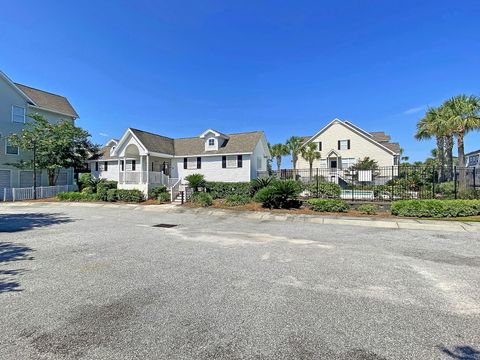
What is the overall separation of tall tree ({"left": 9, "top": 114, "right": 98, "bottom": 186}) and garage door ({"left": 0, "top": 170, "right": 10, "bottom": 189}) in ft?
5.03

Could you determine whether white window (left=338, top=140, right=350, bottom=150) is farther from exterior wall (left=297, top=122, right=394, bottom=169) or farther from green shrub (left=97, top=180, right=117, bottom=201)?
green shrub (left=97, top=180, right=117, bottom=201)

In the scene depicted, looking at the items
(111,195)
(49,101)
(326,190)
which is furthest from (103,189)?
(326,190)

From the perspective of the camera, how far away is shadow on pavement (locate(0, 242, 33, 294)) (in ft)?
15.4

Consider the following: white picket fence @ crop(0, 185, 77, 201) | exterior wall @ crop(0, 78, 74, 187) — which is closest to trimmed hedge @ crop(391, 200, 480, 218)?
white picket fence @ crop(0, 185, 77, 201)

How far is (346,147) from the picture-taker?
116ft

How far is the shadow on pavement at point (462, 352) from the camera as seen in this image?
2.78 metres

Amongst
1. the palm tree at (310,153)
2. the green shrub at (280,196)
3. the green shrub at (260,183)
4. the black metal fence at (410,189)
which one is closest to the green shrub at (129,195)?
the green shrub at (260,183)

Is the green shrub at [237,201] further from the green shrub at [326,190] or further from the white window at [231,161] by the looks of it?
the white window at [231,161]

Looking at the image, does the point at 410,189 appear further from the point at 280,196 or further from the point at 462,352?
the point at 462,352

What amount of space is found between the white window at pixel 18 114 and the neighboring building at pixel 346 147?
34392 millimetres

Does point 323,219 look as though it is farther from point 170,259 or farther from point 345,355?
point 345,355

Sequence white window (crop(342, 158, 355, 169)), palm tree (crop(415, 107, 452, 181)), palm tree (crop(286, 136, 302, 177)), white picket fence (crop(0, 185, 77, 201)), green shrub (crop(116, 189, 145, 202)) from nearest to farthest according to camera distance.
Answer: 1. palm tree (crop(415, 107, 452, 181))
2. green shrub (crop(116, 189, 145, 202))
3. white picket fence (crop(0, 185, 77, 201))
4. white window (crop(342, 158, 355, 169))
5. palm tree (crop(286, 136, 302, 177))

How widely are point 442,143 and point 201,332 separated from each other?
107 feet

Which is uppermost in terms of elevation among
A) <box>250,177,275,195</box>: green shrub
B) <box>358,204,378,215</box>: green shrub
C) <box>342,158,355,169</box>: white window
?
<box>342,158,355,169</box>: white window
